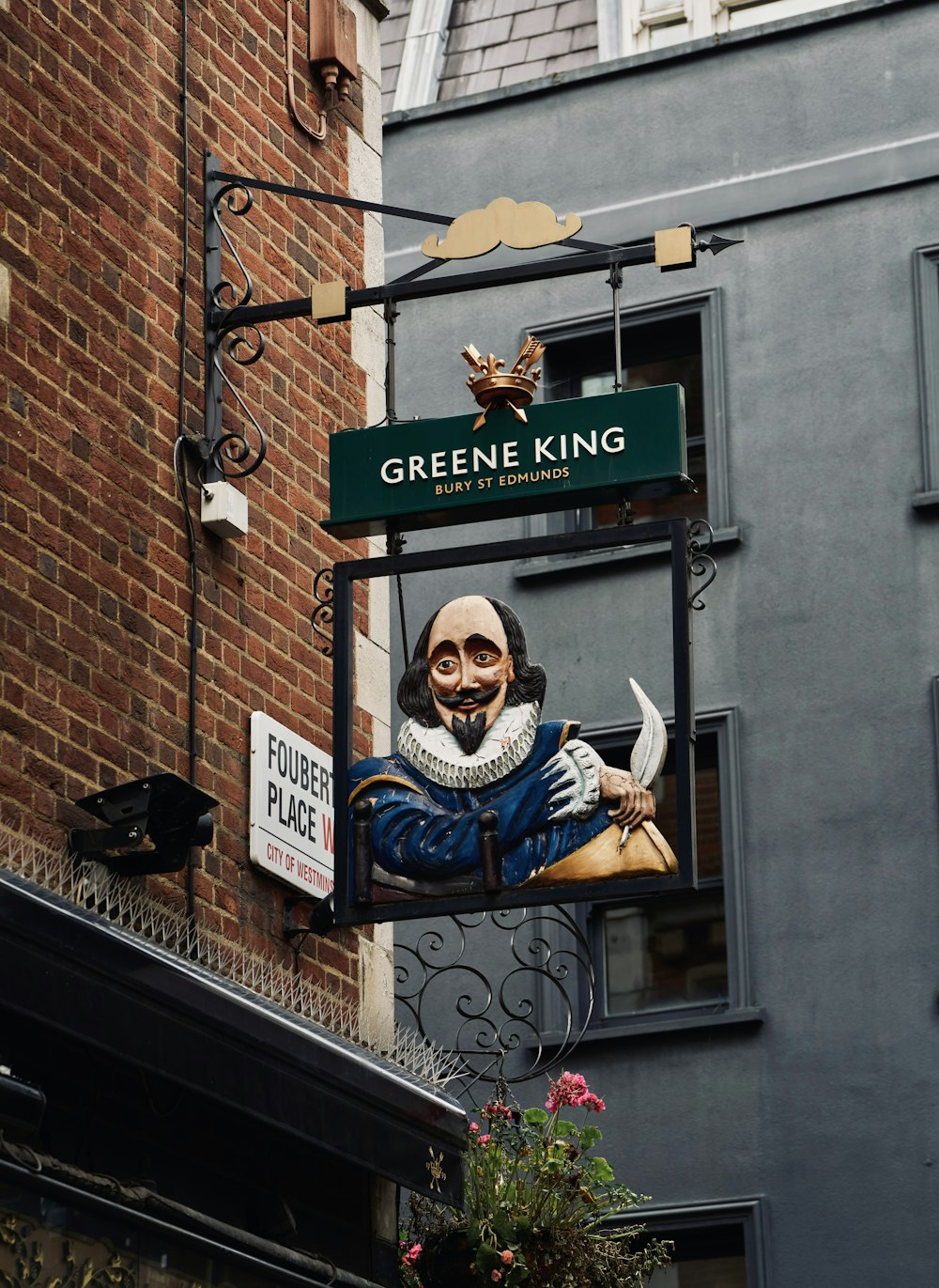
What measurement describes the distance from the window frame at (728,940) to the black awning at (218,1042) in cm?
575

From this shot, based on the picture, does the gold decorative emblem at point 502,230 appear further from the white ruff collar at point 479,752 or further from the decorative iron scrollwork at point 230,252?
the white ruff collar at point 479,752

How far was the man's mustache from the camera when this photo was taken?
8.31 meters

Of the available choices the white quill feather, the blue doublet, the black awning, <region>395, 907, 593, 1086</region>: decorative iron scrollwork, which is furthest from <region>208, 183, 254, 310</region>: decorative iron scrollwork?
<region>395, 907, 593, 1086</region>: decorative iron scrollwork

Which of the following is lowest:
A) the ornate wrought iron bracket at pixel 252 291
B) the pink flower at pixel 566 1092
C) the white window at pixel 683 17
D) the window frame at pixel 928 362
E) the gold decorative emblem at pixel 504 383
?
the pink flower at pixel 566 1092

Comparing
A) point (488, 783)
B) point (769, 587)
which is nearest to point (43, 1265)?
point (488, 783)

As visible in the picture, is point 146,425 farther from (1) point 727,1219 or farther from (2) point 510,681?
(1) point 727,1219

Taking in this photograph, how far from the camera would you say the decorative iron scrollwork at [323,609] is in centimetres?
916

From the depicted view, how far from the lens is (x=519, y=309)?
54.5 ft

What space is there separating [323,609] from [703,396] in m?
6.83

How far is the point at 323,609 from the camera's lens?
9594 mm

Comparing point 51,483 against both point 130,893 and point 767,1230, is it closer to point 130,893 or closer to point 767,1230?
point 130,893

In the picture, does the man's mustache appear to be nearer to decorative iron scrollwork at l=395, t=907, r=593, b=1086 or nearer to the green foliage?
the green foliage

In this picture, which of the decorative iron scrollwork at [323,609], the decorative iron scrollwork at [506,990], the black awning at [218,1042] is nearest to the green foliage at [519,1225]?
the black awning at [218,1042]

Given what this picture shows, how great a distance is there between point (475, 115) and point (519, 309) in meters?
1.62
